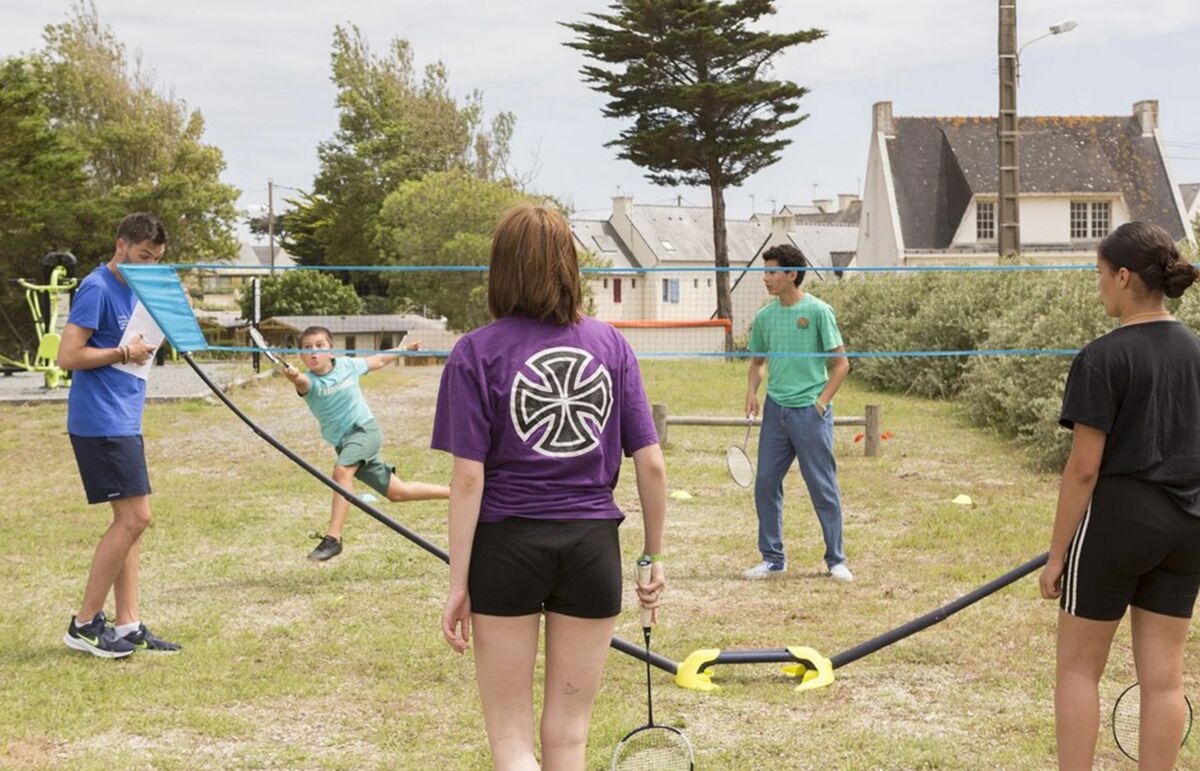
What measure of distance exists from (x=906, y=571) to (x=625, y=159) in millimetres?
37631

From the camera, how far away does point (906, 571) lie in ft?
29.6

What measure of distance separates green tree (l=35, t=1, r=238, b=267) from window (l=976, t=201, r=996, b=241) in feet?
96.5

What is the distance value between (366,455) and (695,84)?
37.0 m

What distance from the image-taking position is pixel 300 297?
4303 centimetres

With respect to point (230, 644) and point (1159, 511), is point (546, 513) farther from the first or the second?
point (230, 644)

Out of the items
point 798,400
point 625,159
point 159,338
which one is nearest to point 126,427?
point 159,338

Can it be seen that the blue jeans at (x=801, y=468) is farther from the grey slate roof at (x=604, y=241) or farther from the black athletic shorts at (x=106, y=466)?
the grey slate roof at (x=604, y=241)

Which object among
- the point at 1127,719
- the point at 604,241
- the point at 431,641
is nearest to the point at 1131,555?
the point at 1127,719

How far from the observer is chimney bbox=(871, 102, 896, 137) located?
4975 centimetres

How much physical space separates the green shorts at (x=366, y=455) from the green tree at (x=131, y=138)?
4255 cm

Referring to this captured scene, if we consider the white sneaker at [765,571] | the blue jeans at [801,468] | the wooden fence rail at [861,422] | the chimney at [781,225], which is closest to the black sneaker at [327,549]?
the white sneaker at [765,571]

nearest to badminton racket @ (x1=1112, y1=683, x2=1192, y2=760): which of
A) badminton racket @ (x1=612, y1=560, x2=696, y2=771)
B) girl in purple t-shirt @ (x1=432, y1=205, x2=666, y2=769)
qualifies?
badminton racket @ (x1=612, y1=560, x2=696, y2=771)

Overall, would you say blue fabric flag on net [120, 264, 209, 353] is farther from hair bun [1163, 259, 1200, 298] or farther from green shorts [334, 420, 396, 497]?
hair bun [1163, 259, 1200, 298]

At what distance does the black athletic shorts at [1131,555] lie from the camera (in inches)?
166
